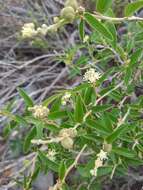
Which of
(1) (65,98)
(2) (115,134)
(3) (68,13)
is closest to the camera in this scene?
(3) (68,13)

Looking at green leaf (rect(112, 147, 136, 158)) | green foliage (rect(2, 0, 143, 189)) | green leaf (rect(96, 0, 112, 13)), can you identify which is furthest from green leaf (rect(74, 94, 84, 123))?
green leaf (rect(96, 0, 112, 13))

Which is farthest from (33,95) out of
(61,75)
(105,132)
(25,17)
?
(105,132)

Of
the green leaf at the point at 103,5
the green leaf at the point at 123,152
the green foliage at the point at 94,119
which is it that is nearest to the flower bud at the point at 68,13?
the green foliage at the point at 94,119

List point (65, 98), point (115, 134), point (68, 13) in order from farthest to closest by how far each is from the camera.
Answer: point (65, 98), point (115, 134), point (68, 13)

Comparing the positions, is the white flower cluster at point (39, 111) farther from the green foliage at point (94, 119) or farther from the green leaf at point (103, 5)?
the green leaf at point (103, 5)

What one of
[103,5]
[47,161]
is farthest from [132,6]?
[47,161]

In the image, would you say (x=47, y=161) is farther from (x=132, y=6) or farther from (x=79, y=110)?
(x=132, y=6)

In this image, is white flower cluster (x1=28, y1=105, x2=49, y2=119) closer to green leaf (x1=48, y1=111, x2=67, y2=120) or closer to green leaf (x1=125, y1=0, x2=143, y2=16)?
green leaf (x1=48, y1=111, x2=67, y2=120)
